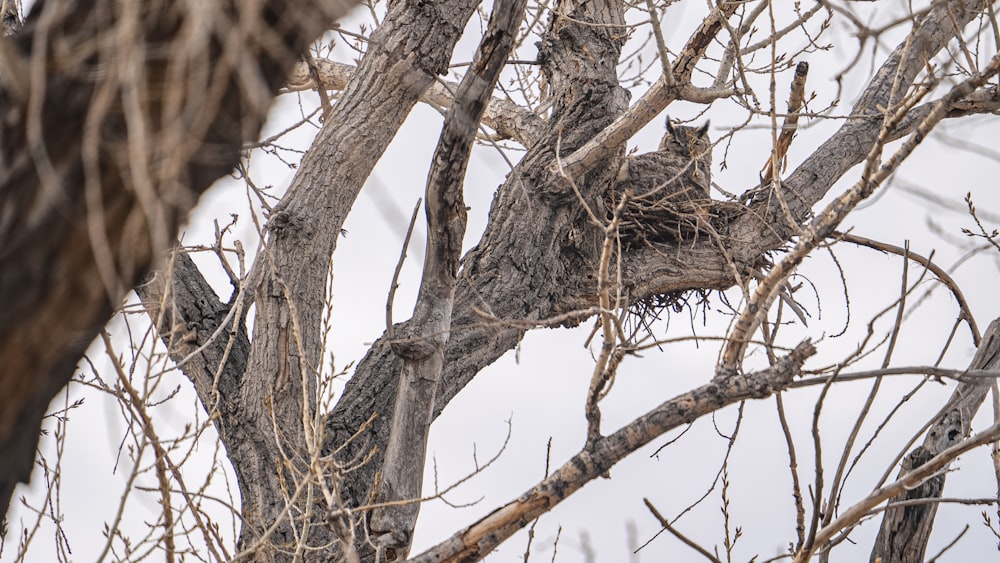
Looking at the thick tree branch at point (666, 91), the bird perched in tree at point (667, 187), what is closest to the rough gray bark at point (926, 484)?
the bird perched in tree at point (667, 187)

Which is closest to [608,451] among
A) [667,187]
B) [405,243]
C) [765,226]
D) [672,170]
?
[405,243]

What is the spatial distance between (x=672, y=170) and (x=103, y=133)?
15.7ft

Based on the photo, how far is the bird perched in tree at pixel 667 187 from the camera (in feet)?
15.9

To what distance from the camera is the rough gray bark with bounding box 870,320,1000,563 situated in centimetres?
354

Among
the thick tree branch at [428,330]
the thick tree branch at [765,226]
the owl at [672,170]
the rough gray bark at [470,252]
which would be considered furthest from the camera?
the owl at [672,170]

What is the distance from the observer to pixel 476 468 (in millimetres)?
3242

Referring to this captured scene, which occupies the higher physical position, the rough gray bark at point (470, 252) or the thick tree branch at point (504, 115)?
the thick tree branch at point (504, 115)

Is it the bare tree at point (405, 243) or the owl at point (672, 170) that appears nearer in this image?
the bare tree at point (405, 243)

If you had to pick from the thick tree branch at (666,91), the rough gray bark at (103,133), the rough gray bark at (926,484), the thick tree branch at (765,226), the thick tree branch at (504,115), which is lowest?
the rough gray bark at (926,484)

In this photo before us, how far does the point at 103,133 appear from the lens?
4.07ft

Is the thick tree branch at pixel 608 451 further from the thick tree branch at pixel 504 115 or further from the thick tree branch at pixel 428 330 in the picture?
the thick tree branch at pixel 504 115

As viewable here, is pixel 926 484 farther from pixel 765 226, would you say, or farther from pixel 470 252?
pixel 470 252

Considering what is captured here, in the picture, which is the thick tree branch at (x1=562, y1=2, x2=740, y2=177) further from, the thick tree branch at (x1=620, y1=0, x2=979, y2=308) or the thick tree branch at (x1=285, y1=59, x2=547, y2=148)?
the thick tree branch at (x1=285, y1=59, x2=547, y2=148)

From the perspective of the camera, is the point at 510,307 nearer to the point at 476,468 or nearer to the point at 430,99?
the point at 476,468
